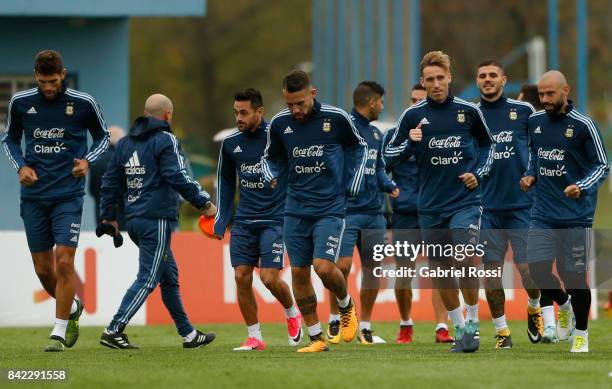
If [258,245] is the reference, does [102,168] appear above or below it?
above

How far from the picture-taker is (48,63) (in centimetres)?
1362

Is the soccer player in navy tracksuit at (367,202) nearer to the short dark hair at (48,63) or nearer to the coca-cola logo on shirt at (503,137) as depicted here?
the coca-cola logo on shirt at (503,137)

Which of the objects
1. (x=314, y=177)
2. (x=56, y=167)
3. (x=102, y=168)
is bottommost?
(x=314, y=177)

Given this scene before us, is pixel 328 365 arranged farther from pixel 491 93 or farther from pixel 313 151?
pixel 491 93

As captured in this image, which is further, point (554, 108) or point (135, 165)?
point (135, 165)

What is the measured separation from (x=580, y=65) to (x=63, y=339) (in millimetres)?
19012

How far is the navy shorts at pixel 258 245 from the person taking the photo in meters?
14.0

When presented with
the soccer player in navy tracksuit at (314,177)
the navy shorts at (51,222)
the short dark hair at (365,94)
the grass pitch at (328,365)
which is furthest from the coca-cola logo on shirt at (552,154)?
the navy shorts at (51,222)

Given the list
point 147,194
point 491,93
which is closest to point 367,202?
point 491,93

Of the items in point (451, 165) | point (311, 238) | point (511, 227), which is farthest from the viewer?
point (511, 227)

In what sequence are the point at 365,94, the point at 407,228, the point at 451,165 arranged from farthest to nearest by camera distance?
the point at 407,228 → the point at 365,94 → the point at 451,165

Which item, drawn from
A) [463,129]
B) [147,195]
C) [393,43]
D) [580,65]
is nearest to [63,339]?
[147,195]

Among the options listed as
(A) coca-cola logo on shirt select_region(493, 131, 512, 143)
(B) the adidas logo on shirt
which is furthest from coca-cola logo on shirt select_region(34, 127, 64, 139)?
(A) coca-cola logo on shirt select_region(493, 131, 512, 143)

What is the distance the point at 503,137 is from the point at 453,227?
196 centimetres
